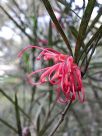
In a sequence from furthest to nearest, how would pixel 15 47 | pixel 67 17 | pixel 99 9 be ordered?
pixel 15 47 < pixel 67 17 < pixel 99 9

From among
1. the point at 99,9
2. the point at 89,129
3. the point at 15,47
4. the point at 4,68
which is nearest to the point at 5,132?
the point at 89,129

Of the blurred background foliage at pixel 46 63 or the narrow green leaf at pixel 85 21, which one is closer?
the narrow green leaf at pixel 85 21

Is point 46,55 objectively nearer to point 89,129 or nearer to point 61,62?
point 61,62

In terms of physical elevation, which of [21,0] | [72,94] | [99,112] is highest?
[21,0]

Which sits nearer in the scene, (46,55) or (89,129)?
(46,55)

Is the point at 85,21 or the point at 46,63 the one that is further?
the point at 46,63

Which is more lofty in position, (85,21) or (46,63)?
(85,21)

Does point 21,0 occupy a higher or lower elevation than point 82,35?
higher

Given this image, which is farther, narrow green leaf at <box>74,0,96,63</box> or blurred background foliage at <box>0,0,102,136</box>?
blurred background foliage at <box>0,0,102,136</box>
